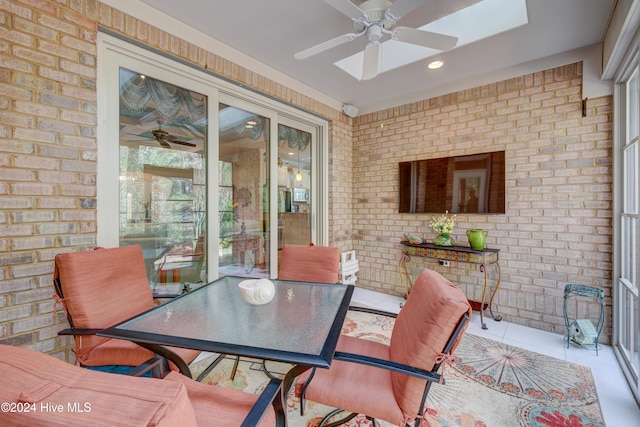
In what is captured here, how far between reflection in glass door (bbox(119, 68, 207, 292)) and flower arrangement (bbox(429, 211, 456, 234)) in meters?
2.79

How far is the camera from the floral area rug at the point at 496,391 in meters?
1.70

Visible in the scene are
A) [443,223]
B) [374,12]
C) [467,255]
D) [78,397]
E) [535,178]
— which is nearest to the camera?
[78,397]

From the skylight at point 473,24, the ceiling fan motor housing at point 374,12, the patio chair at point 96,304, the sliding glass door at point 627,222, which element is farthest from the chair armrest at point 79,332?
the sliding glass door at point 627,222

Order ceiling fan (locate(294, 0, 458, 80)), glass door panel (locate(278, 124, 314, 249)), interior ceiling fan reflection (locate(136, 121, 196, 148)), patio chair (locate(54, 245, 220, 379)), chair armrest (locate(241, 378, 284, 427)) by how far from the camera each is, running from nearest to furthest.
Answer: chair armrest (locate(241, 378, 284, 427)), patio chair (locate(54, 245, 220, 379)), ceiling fan (locate(294, 0, 458, 80)), interior ceiling fan reflection (locate(136, 121, 196, 148)), glass door panel (locate(278, 124, 314, 249))

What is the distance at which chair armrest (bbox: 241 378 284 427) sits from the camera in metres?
0.92

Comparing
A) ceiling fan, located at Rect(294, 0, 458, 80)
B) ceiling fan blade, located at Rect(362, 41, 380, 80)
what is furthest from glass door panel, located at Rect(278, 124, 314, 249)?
ceiling fan, located at Rect(294, 0, 458, 80)

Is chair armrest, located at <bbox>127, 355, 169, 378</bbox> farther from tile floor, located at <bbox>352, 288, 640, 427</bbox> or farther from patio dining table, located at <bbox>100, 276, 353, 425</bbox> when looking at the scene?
tile floor, located at <bbox>352, 288, 640, 427</bbox>

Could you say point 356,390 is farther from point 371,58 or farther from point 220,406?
point 371,58

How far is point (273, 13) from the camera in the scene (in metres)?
2.18

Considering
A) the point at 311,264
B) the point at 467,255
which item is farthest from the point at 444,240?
the point at 311,264

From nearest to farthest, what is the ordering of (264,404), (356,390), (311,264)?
1. (264,404)
2. (356,390)
3. (311,264)

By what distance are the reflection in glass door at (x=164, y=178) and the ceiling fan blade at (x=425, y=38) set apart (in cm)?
189

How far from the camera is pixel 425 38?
6.31ft

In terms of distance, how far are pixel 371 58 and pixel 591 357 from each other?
3235mm
